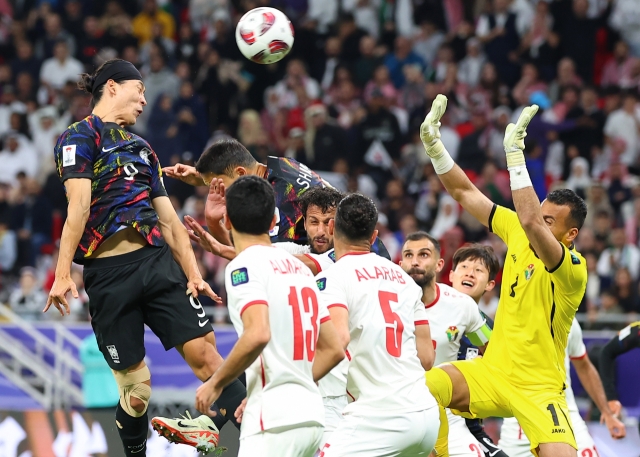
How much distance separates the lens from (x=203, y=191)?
1559 cm

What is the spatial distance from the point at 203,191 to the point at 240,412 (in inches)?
406

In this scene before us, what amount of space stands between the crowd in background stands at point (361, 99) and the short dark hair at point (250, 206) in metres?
8.56

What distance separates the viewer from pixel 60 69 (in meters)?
17.7

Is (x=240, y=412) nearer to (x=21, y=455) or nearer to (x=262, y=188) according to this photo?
(x=262, y=188)

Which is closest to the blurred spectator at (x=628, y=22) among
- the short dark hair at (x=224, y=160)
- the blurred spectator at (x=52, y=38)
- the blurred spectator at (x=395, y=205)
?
the blurred spectator at (x=395, y=205)

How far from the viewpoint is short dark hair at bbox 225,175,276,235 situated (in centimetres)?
524

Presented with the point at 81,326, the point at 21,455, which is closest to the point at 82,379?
the point at 81,326

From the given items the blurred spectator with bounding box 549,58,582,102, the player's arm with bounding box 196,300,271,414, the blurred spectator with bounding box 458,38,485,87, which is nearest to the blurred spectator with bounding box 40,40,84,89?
the blurred spectator with bounding box 458,38,485,87

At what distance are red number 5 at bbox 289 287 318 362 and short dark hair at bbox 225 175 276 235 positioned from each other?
1.31 ft

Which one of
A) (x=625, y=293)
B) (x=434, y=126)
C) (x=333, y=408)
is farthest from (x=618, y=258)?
(x=333, y=408)

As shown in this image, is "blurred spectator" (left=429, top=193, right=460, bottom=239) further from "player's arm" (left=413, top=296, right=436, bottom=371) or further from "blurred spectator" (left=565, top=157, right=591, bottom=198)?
"player's arm" (left=413, top=296, right=436, bottom=371)

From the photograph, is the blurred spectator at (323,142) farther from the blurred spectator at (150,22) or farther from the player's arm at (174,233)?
the player's arm at (174,233)

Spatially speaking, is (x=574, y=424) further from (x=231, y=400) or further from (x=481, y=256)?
(x=231, y=400)

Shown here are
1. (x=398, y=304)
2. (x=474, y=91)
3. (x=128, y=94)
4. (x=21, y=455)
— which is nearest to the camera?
(x=398, y=304)
